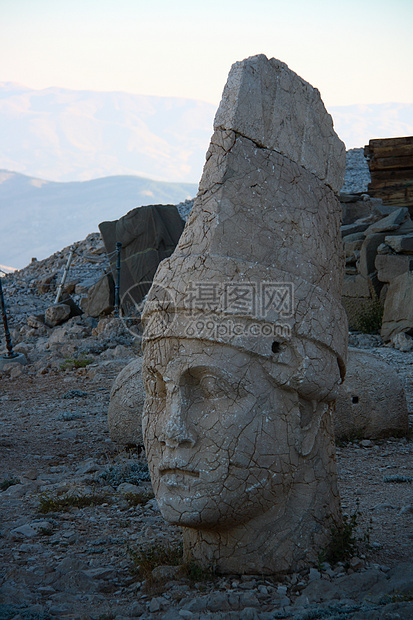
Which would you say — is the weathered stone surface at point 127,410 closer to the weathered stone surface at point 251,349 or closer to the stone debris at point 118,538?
the stone debris at point 118,538

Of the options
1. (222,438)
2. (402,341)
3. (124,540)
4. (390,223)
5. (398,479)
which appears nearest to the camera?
(222,438)

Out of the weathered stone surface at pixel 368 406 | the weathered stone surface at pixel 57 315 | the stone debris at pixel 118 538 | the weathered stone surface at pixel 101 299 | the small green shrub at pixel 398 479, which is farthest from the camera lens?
the weathered stone surface at pixel 57 315

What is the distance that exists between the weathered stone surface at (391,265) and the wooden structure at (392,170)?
3.95 m

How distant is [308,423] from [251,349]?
59 cm

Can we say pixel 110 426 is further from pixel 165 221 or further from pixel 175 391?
pixel 165 221

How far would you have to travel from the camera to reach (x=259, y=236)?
3363 millimetres

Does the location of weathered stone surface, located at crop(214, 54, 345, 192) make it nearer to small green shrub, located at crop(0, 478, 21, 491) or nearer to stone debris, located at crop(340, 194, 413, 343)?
small green shrub, located at crop(0, 478, 21, 491)

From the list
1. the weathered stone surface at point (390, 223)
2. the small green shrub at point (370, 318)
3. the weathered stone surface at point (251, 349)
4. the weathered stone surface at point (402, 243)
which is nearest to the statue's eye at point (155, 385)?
the weathered stone surface at point (251, 349)

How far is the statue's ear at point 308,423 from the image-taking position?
3323mm

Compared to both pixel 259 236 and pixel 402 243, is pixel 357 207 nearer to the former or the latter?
pixel 402 243

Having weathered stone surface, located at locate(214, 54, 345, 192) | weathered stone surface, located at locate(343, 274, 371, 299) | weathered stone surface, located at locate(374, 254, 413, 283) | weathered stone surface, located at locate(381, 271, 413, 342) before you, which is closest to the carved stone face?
weathered stone surface, located at locate(214, 54, 345, 192)

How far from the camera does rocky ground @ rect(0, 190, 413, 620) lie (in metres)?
3.05

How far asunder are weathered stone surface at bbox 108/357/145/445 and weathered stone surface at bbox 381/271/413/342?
17.7 feet

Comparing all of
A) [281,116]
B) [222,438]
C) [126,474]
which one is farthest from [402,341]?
[222,438]
